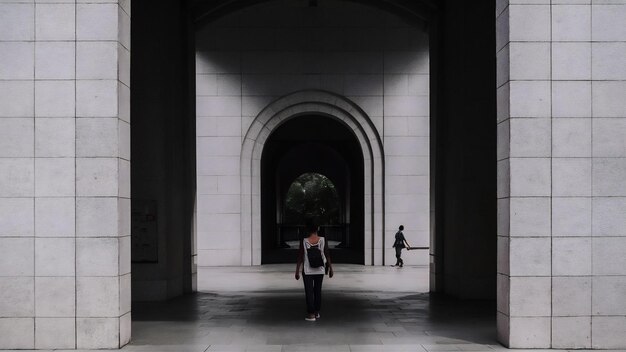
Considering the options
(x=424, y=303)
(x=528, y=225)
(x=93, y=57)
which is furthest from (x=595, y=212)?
(x=93, y=57)

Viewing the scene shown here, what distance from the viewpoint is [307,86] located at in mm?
23438

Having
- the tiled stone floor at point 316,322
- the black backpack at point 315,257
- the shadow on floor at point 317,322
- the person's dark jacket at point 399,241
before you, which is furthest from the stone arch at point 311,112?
the black backpack at point 315,257

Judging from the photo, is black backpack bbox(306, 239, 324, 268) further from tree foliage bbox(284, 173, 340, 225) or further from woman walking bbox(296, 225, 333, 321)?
tree foliage bbox(284, 173, 340, 225)

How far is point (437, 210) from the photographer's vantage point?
1563 centimetres

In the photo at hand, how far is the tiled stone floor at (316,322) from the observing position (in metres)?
9.04

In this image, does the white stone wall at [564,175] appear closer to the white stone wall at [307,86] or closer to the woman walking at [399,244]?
the woman walking at [399,244]

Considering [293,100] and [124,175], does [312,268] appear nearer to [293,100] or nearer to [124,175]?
[124,175]

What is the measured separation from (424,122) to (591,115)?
48.1ft

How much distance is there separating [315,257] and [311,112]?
1298 cm

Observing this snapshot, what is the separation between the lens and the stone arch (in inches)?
922

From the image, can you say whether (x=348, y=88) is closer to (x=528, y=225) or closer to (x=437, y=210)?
(x=437, y=210)

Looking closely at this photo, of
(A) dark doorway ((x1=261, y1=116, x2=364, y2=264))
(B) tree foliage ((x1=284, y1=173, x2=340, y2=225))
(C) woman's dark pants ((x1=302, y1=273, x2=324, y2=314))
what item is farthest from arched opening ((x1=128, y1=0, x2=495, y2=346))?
(B) tree foliage ((x1=284, y1=173, x2=340, y2=225))

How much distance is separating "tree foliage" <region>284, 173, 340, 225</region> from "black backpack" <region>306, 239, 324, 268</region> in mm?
57470

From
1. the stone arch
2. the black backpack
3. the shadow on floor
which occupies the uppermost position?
the stone arch
